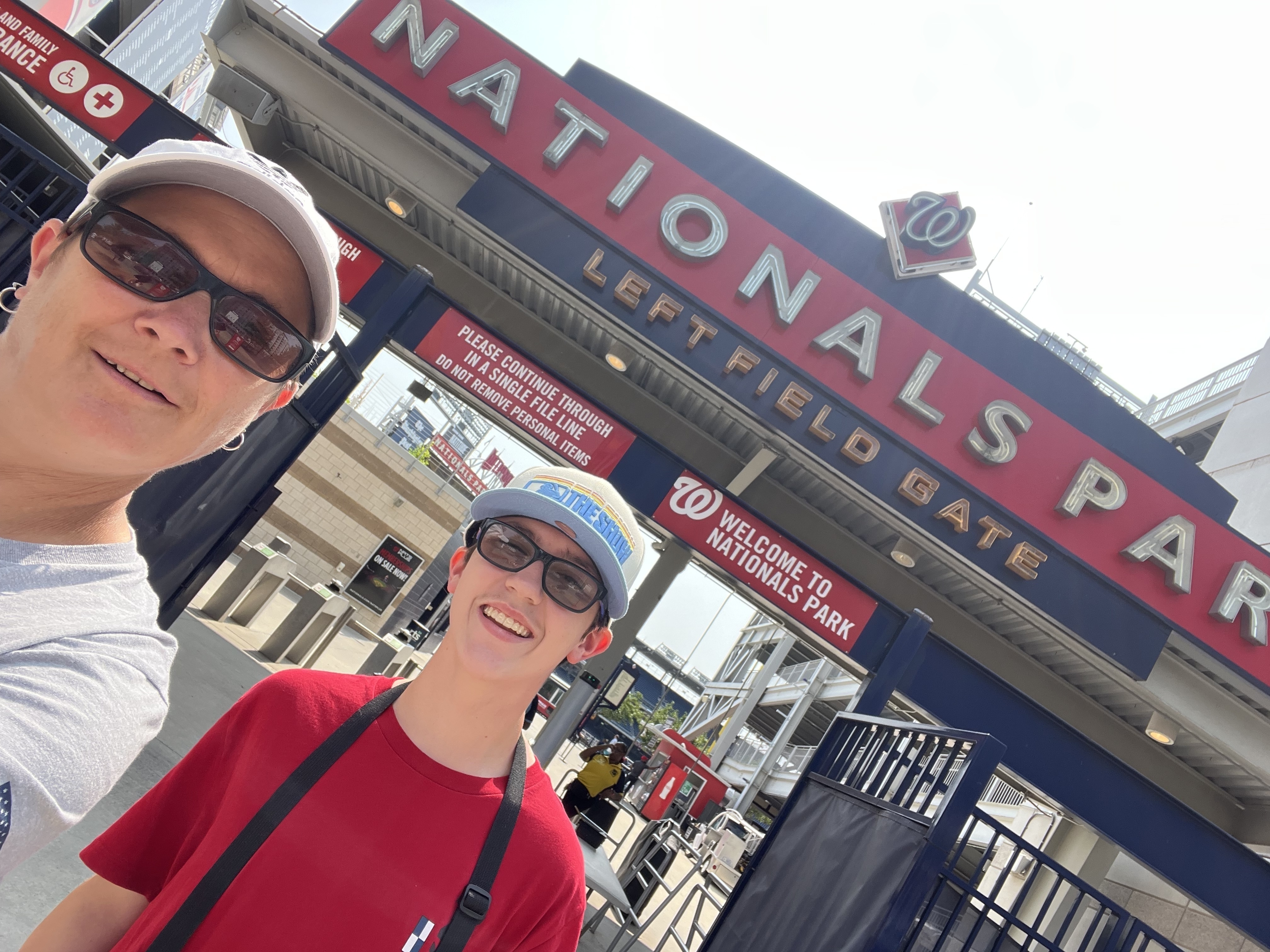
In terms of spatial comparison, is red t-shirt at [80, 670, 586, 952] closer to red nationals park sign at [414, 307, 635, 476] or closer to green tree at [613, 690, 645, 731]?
red nationals park sign at [414, 307, 635, 476]

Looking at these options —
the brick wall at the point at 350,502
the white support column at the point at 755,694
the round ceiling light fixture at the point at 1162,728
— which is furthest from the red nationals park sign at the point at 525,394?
the brick wall at the point at 350,502

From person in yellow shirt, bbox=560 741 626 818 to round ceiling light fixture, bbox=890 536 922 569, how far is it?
14.9 ft

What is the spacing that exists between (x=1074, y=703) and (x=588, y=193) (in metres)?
10.4

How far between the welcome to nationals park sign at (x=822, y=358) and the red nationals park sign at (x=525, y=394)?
7.44ft

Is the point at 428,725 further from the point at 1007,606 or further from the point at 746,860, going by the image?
the point at 746,860

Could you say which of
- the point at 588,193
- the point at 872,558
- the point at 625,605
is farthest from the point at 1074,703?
the point at 625,605

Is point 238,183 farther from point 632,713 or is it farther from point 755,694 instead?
point 632,713

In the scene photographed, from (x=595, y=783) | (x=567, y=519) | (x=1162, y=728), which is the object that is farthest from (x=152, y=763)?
(x=1162, y=728)

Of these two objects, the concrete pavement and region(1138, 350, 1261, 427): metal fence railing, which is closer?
the concrete pavement

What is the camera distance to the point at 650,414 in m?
12.0

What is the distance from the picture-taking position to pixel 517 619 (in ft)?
6.29

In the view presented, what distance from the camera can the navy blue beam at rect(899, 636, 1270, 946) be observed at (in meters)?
7.77

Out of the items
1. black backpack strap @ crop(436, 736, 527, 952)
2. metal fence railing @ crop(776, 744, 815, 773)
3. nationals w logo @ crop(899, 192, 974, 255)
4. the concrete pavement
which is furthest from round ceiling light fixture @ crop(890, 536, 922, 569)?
metal fence railing @ crop(776, 744, 815, 773)

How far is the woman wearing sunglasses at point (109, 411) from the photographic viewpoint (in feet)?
3.73
